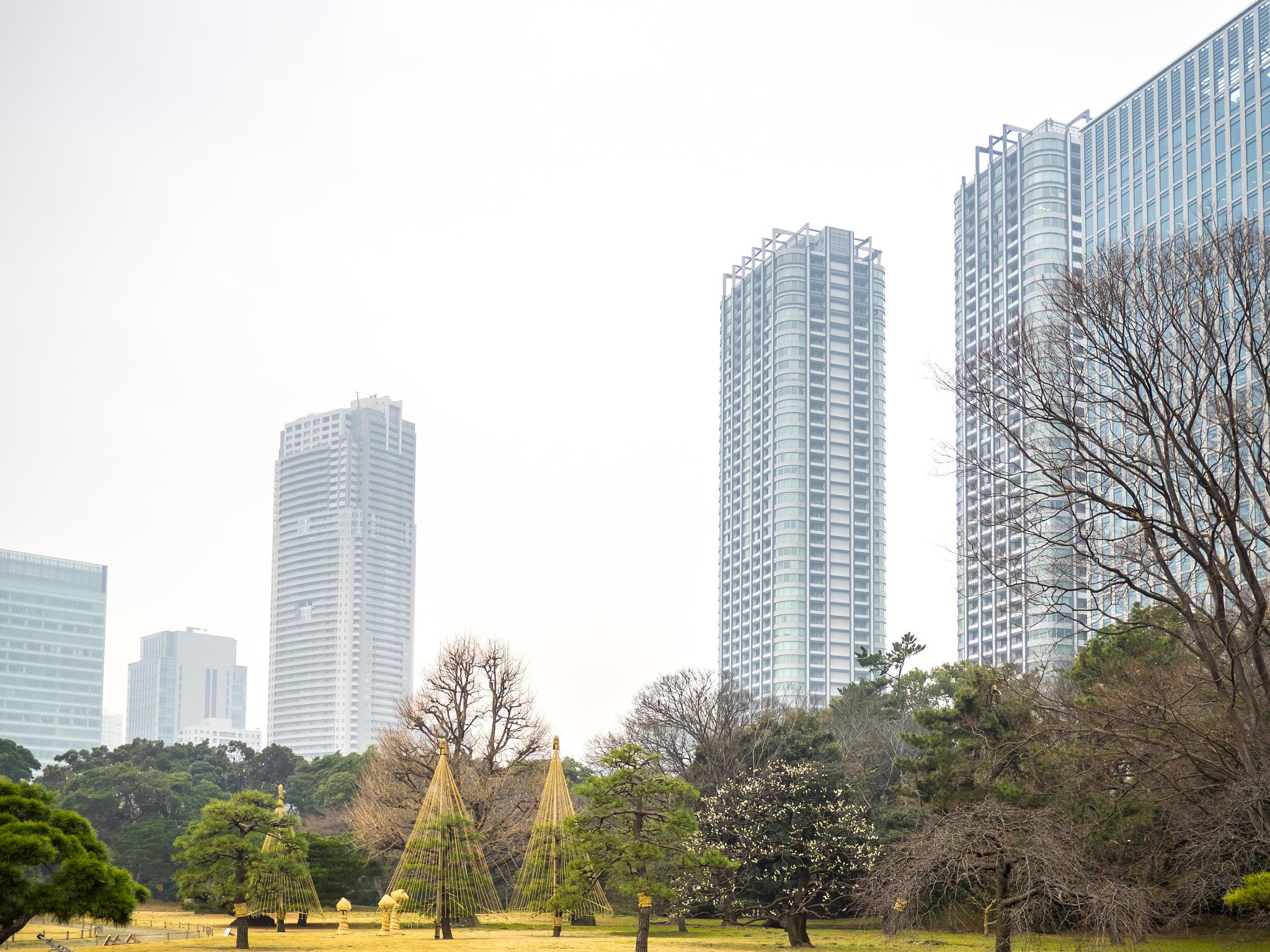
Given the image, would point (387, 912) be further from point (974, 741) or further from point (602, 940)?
point (974, 741)

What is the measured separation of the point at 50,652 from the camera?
16050cm

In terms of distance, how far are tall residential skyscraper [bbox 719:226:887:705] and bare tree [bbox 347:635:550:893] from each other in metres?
80.3

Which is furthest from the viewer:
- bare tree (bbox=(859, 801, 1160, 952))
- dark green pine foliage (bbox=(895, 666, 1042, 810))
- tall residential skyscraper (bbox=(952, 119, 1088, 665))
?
tall residential skyscraper (bbox=(952, 119, 1088, 665))

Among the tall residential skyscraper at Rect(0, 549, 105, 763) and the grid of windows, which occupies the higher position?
the grid of windows

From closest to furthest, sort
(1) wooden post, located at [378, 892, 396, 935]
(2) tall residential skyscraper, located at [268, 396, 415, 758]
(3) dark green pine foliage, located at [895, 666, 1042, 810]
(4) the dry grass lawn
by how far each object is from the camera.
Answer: (4) the dry grass lawn < (3) dark green pine foliage, located at [895, 666, 1042, 810] < (1) wooden post, located at [378, 892, 396, 935] < (2) tall residential skyscraper, located at [268, 396, 415, 758]

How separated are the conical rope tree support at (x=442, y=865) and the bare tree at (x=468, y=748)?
6.38 m

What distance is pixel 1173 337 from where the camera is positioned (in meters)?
19.3

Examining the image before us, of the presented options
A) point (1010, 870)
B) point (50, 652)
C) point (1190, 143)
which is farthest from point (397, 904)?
point (50, 652)

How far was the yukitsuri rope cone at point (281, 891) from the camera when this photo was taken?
23875 mm

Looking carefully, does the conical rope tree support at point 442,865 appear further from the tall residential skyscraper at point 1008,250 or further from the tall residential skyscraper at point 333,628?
the tall residential skyscraper at point 333,628

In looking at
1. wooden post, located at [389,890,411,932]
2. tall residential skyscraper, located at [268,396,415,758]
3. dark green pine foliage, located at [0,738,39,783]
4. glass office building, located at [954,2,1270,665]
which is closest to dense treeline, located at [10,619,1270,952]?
wooden post, located at [389,890,411,932]

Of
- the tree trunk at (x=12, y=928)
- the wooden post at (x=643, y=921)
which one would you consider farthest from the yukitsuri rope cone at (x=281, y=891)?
the tree trunk at (x=12, y=928)

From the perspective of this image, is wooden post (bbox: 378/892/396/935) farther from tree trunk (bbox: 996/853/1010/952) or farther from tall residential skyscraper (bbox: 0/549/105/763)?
tall residential skyscraper (bbox: 0/549/105/763)

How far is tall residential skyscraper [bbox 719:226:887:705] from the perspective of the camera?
118 meters
